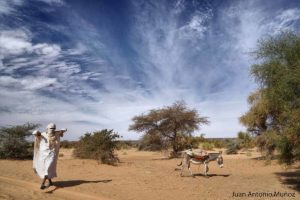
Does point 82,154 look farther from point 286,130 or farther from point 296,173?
point 286,130

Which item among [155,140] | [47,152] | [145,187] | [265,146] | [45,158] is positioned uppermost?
[155,140]

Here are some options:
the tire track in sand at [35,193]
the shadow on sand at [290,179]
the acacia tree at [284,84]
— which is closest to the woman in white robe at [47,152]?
the tire track in sand at [35,193]

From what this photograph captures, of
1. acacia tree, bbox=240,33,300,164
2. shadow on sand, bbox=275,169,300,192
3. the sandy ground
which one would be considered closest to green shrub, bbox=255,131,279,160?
shadow on sand, bbox=275,169,300,192

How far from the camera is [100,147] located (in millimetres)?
25188

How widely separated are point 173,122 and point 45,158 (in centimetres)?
2285

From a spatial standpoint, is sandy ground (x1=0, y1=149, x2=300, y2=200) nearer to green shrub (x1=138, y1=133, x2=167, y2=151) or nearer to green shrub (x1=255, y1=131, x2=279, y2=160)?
green shrub (x1=255, y1=131, x2=279, y2=160)

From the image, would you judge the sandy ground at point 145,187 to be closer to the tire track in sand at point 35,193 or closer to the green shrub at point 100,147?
the tire track in sand at point 35,193

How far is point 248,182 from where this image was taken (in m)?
16.9

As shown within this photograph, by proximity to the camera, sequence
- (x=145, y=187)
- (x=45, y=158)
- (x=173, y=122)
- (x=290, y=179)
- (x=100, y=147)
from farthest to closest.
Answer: (x=173, y=122) < (x=100, y=147) < (x=290, y=179) < (x=145, y=187) < (x=45, y=158)

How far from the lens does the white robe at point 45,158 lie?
41.6 feet

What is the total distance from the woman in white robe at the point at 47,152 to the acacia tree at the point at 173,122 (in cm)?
2229

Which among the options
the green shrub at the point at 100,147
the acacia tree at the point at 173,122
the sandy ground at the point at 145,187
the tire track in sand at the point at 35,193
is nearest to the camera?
the tire track in sand at the point at 35,193

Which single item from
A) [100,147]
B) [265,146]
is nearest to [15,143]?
[100,147]

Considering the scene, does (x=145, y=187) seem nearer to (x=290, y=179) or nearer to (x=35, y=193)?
(x=35, y=193)
